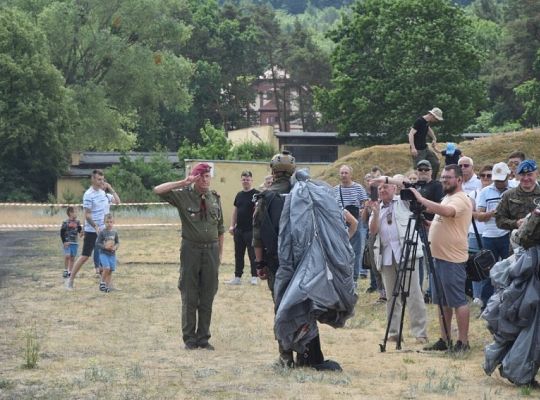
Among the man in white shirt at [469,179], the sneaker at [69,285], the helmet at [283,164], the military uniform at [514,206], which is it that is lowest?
the sneaker at [69,285]

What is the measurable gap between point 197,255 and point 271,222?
1954 mm

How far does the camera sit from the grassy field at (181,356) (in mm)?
9547

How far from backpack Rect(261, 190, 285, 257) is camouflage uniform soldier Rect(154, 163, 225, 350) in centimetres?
175

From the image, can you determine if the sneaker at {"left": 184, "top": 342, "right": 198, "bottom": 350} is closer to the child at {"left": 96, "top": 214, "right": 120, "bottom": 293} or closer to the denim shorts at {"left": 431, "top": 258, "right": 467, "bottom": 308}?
the denim shorts at {"left": 431, "top": 258, "right": 467, "bottom": 308}

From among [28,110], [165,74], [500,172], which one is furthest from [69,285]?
[165,74]

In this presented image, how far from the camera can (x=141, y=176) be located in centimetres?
6141

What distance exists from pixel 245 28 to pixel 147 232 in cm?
6172

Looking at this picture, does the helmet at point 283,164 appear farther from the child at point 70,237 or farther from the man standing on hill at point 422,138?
the child at point 70,237

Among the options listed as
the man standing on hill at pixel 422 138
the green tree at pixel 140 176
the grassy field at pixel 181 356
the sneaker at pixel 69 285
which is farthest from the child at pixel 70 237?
the green tree at pixel 140 176

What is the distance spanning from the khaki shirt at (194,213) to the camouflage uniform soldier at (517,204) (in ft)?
9.65

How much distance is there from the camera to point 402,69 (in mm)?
61875

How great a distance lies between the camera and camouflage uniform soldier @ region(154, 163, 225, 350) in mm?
12406

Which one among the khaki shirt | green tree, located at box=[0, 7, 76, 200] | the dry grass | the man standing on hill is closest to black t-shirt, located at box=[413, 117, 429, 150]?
the man standing on hill

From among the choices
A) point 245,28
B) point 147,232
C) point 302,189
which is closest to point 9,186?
point 147,232
